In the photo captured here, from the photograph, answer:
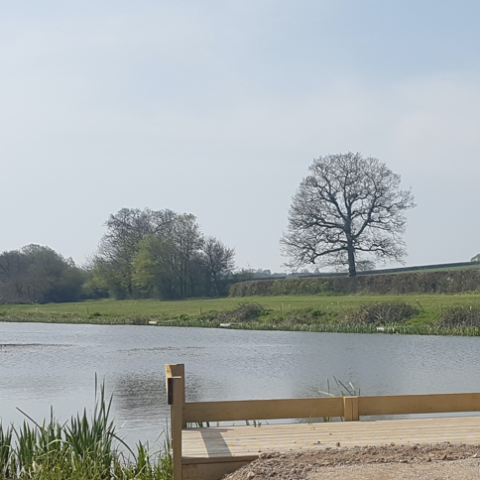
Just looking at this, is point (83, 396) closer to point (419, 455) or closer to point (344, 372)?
point (344, 372)

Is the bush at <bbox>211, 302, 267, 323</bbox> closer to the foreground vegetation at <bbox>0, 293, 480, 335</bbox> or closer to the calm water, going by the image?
the foreground vegetation at <bbox>0, 293, 480, 335</bbox>

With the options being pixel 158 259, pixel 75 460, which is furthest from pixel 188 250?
pixel 75 460

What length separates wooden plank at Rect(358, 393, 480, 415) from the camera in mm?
7090

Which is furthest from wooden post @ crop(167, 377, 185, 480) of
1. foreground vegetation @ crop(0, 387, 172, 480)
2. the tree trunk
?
the tree trunk

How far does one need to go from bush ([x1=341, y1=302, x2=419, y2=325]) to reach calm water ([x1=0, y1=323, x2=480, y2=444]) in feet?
12.1

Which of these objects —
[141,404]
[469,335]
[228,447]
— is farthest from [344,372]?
[228,447]

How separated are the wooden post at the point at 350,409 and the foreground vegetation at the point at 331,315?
21.2 meters

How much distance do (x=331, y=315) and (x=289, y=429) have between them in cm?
2827

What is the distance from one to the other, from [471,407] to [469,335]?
68.3 feet

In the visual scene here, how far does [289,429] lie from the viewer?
700 centimetres

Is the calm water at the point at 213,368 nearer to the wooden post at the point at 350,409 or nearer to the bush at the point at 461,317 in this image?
the bush at the point at 461,317

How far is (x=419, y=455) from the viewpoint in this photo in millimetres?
5922

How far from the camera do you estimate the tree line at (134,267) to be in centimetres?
6209

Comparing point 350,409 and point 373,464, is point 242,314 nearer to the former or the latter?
point 350,409
